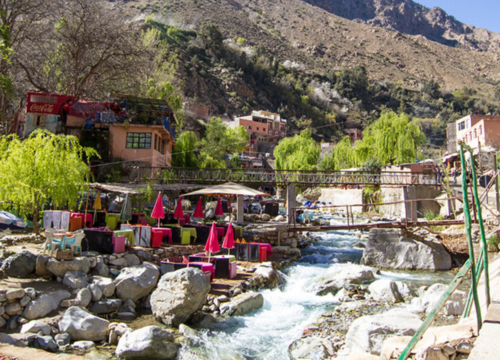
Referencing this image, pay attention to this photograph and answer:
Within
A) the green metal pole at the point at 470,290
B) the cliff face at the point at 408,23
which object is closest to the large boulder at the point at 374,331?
the green metal pole at the point at 470,290

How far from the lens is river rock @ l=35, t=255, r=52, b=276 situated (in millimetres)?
10148

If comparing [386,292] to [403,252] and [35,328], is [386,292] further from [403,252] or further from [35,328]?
[35,328]

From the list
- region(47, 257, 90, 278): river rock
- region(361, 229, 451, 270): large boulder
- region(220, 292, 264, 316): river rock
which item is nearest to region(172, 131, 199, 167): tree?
region(361, 229, 451, 270): large boulder

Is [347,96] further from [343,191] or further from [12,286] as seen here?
[12,286]

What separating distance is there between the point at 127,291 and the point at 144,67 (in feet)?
76.5

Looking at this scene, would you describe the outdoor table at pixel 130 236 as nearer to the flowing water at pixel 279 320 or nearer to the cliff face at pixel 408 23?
the flowing water at pixel 279 320

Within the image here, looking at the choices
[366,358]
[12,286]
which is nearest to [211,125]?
[12,286]

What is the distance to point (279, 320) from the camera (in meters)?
10.0

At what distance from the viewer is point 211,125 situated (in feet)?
161

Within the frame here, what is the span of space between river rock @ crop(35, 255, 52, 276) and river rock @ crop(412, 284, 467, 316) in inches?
406

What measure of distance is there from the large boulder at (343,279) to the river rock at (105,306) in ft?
21.2

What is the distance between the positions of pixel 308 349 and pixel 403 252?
999 cm

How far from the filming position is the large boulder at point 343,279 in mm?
12516

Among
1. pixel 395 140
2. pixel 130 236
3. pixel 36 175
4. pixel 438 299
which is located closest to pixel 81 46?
pixel 36 175
